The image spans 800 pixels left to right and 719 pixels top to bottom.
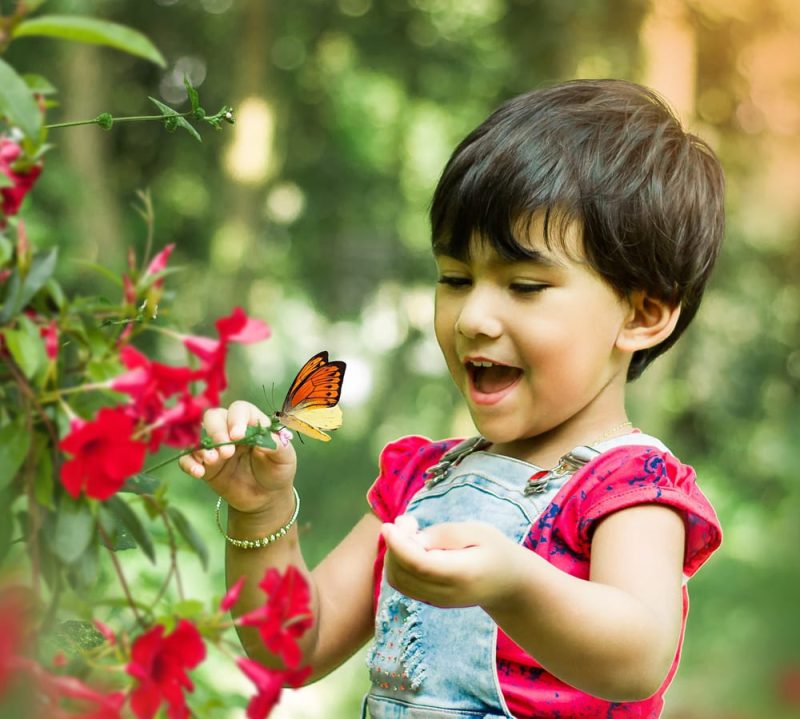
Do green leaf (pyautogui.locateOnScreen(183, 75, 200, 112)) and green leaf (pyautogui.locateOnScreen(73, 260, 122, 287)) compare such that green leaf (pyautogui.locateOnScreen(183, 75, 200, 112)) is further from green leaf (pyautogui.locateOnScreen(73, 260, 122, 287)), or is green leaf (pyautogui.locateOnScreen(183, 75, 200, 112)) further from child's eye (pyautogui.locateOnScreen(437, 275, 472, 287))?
child's eye (pyautogui.locateOnScreen(437, 275, 472, 287))

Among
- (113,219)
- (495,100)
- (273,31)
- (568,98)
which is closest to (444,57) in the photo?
(495,100)

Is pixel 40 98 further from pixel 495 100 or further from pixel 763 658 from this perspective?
pixel 495 100

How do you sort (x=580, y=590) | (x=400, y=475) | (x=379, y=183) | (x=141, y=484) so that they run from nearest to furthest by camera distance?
1. (x=141, y=484)
2. (x=580, y=590)
3. (x=400, y=475)
4. (x=379, y=183)

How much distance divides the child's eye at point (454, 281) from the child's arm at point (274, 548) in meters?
0.30

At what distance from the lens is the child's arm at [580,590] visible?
101 centimetres

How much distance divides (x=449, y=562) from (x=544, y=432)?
23.6 inches

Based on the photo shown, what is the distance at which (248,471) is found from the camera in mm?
1479

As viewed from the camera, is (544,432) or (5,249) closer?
(5,249)

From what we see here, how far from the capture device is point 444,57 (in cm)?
1045

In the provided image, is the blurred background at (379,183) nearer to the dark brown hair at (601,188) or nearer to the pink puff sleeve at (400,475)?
the pink puff sleeve at (400,475)

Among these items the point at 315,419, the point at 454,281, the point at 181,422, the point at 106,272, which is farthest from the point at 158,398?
the point at 454,281

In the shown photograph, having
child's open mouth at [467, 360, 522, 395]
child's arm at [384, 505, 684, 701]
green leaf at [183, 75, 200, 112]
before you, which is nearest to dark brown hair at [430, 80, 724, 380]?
child's open mouth at [467, 360, 522, 395]

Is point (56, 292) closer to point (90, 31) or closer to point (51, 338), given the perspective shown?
point (51, 338)

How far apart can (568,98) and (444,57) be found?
29.7ft
